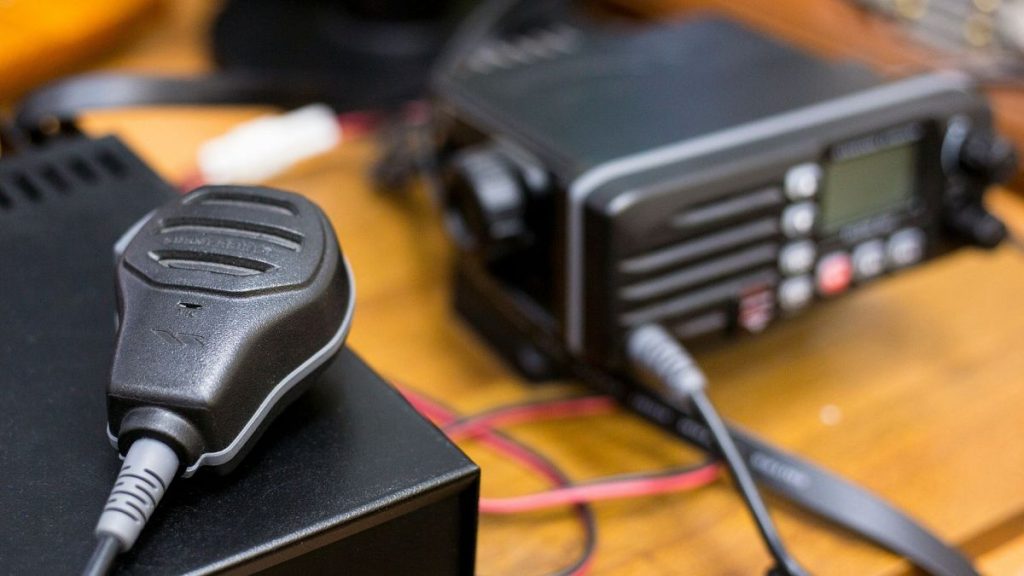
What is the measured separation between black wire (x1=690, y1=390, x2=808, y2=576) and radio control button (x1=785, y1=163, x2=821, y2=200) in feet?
0.37

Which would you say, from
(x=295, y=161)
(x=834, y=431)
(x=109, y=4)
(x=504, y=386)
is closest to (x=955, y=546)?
(x=834, y=431)

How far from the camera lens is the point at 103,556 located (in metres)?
0.30

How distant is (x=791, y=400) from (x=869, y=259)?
9cm

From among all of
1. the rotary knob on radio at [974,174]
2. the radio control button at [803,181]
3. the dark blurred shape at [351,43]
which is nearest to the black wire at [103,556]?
the radio control button at [803,181]

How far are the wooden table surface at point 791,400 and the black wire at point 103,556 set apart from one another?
0.67 ft

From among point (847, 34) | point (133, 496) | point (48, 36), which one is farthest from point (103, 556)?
point (847, 34)

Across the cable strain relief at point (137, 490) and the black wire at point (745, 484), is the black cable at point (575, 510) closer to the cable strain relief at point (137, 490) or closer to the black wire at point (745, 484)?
the black wire at point (745, 484)

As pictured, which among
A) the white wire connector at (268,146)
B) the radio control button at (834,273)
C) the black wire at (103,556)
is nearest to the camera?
the black wire at (103,556)

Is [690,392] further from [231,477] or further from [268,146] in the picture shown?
[268,146]

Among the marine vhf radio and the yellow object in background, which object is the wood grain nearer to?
the marine vhf radio

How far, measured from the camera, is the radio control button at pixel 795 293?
0.55 meters

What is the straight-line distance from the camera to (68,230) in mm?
471

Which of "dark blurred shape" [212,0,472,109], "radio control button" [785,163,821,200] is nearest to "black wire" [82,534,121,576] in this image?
"radio control button" [785,163,821,200]

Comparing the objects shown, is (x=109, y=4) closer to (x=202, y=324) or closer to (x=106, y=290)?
(x=106, y=290)
